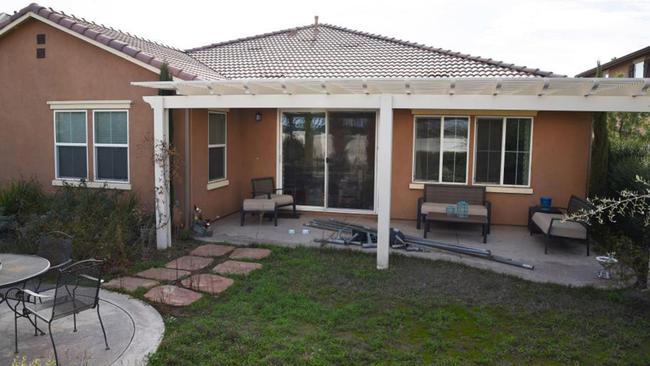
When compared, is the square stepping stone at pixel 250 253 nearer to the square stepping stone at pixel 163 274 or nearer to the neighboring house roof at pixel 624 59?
the square stepping stone at pixel 163 274

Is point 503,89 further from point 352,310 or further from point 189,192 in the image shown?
point 189,192

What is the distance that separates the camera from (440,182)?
36.1 ft

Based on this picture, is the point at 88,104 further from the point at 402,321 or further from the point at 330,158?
the point at 402,321

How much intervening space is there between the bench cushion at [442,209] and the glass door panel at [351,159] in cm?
182

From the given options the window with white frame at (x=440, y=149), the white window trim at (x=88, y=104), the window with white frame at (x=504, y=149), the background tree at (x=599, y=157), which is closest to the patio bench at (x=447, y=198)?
the window with white frame at (x=440, y=149)

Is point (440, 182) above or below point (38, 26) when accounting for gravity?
below

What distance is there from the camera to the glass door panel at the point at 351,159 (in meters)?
11.3

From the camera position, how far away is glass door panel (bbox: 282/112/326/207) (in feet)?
37.9

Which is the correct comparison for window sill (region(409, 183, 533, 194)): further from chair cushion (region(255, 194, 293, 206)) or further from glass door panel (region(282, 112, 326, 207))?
chair cushion (region(255, 194, 293, 206))

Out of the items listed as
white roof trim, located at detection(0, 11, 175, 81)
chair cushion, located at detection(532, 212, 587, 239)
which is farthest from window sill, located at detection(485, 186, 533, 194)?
white roof trim, located at detection(0, 11, 175, 81)

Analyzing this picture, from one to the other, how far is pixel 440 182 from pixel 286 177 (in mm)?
3768

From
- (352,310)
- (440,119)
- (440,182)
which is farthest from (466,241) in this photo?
(352,310)

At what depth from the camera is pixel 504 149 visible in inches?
420

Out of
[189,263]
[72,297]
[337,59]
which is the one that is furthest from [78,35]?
[72,297]
